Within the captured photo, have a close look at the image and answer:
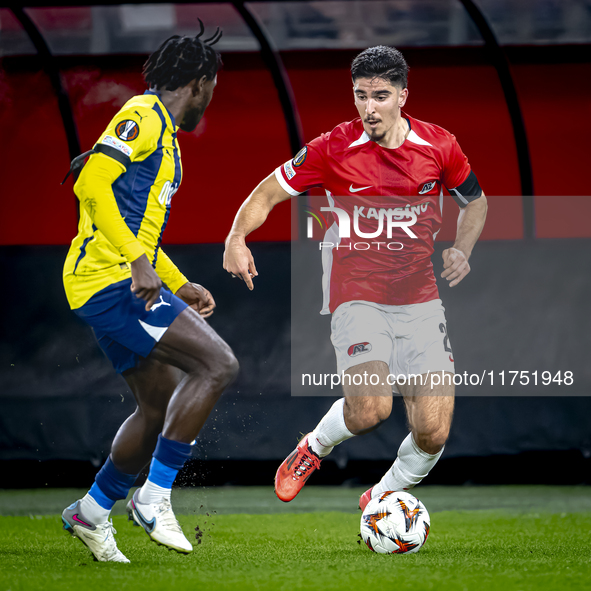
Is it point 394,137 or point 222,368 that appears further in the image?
point 394,137

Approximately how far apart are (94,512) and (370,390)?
50.3 inches

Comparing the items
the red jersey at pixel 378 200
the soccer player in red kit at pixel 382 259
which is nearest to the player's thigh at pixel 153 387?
the soccer player in red kit at pixel 382 259

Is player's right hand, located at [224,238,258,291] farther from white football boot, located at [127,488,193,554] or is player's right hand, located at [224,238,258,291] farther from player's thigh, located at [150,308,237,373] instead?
white football boot, located at [127,488,193,554]

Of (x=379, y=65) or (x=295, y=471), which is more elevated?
(x=379, y=65)

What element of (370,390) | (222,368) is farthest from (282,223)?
(222,368)

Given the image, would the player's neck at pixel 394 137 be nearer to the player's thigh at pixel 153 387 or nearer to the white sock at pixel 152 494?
the player's thigh at pixel 153 387

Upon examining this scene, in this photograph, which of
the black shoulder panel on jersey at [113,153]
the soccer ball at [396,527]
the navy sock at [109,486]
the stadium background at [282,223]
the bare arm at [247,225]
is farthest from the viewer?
the stadium background at [282,223]

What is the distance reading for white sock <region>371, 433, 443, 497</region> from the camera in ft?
12.6

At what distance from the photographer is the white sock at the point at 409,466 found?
152 inches

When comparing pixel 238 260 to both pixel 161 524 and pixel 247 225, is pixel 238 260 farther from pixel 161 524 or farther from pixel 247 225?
pixel 161 524

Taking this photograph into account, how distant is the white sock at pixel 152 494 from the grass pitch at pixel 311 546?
0.25m

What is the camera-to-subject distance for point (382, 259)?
402 cm

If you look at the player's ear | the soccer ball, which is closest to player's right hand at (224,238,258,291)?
the player's ear

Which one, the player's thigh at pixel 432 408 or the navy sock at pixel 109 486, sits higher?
the player's thigh at pixel 432 408
